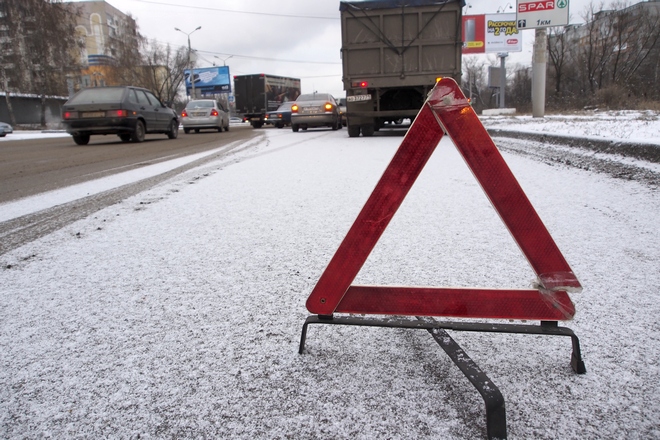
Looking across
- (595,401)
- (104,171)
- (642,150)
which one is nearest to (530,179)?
(642,150)

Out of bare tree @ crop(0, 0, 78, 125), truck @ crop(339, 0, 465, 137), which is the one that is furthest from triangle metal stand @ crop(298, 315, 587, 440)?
bare tree @ crop(0, 0, 78, 125)

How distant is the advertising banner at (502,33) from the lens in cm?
3572

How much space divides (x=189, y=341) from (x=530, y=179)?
13.4ft

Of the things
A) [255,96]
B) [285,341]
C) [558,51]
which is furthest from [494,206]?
[558,51]

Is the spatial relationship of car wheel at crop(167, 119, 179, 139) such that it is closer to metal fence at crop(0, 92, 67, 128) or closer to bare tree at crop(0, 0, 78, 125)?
bare tree at crop(0, 0, 78, 125)

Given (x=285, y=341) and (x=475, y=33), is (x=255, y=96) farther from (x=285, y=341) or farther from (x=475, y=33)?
(x=285, y=341)

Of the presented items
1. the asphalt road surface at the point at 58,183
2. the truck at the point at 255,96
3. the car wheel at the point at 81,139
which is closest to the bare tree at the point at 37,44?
the truck at the point at 255,96

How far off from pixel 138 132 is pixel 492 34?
32373 mm

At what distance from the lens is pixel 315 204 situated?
148 inches

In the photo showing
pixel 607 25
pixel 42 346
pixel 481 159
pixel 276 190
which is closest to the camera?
pixel 481 159

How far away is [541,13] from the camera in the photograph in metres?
14.1

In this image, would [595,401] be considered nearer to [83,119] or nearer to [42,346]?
[42,346]

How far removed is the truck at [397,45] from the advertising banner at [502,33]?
29.6 m

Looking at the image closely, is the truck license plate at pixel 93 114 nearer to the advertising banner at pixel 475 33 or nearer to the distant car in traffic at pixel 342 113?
the distant car in traffic at pixel 342 113
